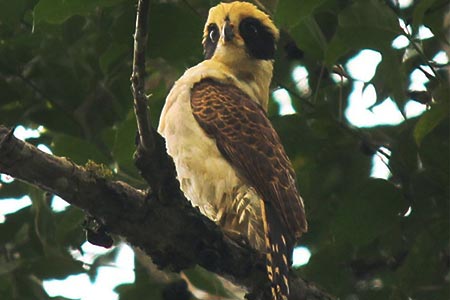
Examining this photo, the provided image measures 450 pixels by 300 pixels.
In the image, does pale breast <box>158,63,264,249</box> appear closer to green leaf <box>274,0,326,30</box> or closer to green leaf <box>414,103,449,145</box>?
green leaf <box>414,103,449,145</box>

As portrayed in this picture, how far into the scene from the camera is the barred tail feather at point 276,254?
4.33 meters

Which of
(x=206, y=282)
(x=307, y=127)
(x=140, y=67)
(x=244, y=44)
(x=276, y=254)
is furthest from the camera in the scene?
(x=244, y=44)

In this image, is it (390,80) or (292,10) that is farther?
(390,80)

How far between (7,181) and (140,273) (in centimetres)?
103

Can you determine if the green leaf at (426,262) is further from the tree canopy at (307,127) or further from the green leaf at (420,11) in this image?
the green leaf at (420,11)

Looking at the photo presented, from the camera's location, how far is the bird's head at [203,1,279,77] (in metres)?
6.07

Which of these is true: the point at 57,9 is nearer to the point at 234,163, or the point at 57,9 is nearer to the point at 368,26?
the point at 234,163

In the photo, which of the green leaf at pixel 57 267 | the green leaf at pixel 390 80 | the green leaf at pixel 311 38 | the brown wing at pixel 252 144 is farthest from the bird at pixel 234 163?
the green leaf at pixel 57 267

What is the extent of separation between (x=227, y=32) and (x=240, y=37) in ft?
0.55

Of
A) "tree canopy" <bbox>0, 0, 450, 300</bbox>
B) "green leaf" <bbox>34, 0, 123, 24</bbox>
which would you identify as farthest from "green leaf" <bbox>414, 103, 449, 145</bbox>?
"green leaf" <bbox>34, 0, 123, 24</bbox>

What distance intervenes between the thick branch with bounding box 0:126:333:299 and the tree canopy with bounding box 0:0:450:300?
0.83 m

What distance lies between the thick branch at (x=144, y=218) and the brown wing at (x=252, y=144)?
1.10ft

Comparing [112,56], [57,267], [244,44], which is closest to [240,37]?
[244,44]

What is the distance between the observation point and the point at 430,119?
4.61 metres
